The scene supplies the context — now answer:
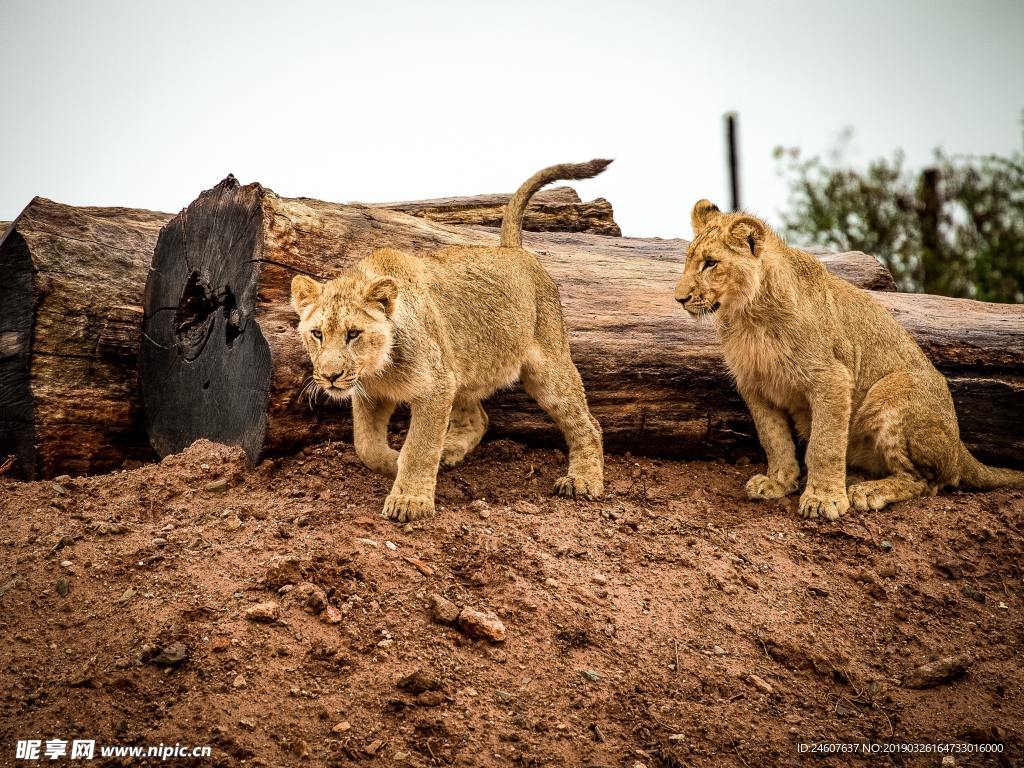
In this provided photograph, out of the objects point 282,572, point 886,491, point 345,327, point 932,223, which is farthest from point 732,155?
point 282,572

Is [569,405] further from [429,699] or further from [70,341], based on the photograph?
[70,341]

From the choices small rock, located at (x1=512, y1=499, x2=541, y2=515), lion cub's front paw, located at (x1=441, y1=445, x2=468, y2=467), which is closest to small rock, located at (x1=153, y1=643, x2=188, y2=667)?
small rock, located at (x1=512, y1=499, x2=541, y2=515)

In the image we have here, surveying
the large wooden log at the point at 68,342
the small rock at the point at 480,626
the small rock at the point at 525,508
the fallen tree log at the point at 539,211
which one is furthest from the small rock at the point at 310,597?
the fallen tree log at the point at 539,211

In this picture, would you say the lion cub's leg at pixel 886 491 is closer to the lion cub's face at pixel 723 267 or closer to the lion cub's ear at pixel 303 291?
the lion cub's face at pixel 723 267

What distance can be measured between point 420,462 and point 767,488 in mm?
2694

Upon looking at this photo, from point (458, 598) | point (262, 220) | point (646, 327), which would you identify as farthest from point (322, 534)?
point (646, 327)

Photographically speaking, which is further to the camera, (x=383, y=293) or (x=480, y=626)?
(x=383, y=293)

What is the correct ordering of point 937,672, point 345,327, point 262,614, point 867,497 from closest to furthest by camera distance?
point 262,614
point 937,672
point 345,327
point 867,497

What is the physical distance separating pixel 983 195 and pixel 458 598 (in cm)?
1824

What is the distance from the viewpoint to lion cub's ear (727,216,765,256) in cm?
638

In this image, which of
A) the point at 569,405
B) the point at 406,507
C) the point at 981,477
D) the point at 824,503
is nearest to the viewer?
the point at 406,507

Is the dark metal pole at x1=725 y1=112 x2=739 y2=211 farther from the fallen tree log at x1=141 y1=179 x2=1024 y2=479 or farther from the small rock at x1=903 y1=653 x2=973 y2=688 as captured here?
the small rock at x1=903 y1=653 x2=973 y2=688

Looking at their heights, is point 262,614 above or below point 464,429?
below

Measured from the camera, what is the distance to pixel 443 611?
4664mm
